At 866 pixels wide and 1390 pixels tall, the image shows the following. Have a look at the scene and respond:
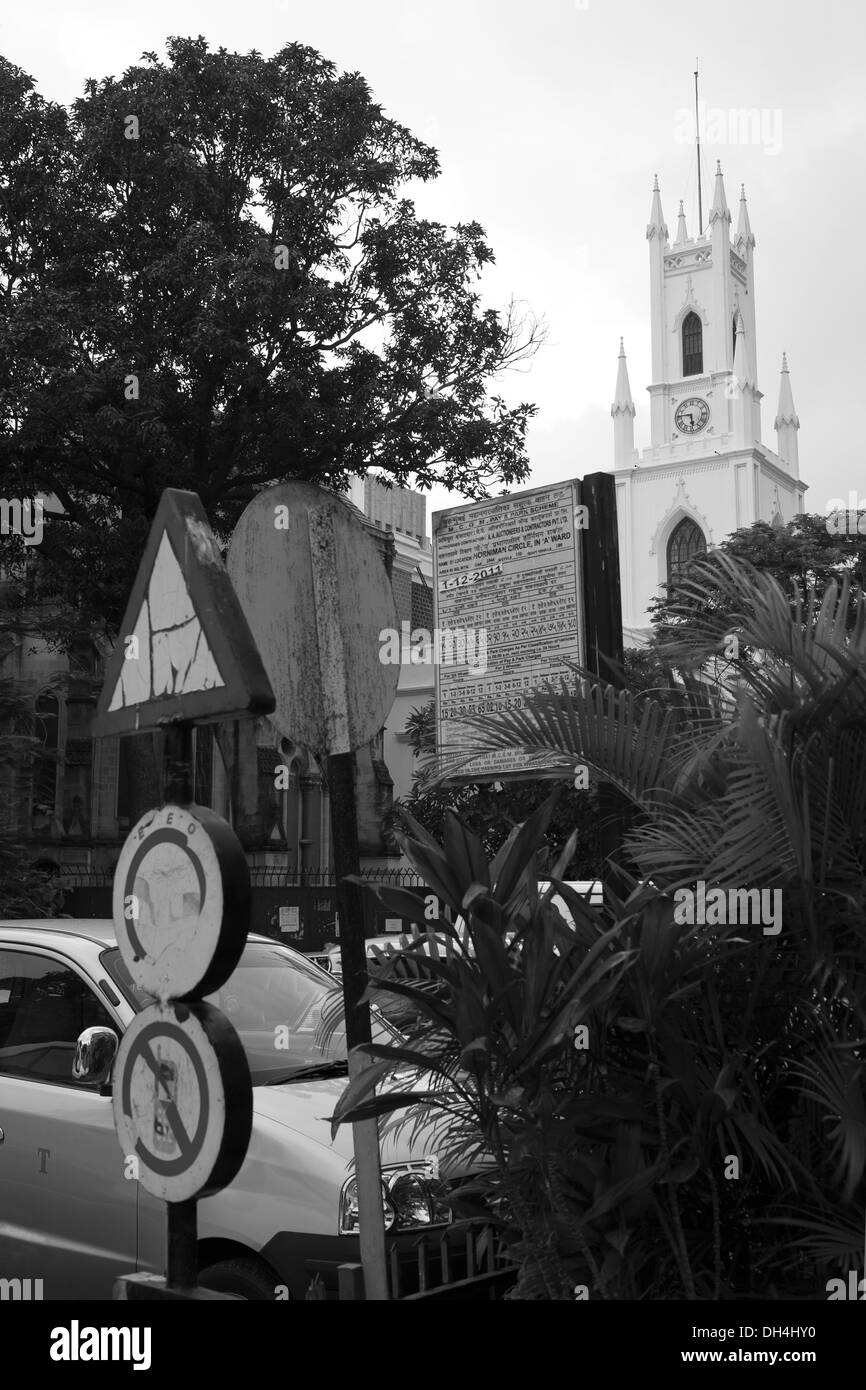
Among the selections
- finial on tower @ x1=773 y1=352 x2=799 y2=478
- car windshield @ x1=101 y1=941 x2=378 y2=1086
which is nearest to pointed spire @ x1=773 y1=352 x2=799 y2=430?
finial on tower @ x1=773 y1=352 x2=799 y2=478

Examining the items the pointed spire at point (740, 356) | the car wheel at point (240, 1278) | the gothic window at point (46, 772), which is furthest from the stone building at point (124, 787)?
the pointed spire at point (740, 356)

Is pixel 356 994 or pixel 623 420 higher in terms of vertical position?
pixel 623 420

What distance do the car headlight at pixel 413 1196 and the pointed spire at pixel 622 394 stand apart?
97601mm

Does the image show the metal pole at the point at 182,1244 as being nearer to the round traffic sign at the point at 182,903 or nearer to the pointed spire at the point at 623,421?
the round traffic sign at the point at 182,903

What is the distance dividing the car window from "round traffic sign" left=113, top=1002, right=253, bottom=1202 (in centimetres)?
269

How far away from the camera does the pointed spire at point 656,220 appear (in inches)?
4043

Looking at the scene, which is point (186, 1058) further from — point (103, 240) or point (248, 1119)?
point (103, 240)

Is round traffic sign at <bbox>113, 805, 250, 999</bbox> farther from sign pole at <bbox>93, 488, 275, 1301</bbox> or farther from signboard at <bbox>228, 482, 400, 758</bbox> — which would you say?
signboard at <bbox>228, 482, 400, 758</bbox>

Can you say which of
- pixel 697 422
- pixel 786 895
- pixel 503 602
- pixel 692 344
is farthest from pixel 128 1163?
pixel 692 344

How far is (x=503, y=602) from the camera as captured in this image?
8008 millimetres

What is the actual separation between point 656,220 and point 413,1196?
107 meters

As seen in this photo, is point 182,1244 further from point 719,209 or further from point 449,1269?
point 719,209

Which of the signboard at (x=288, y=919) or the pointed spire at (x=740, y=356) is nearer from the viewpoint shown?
the signboard at (x=288, y=919)

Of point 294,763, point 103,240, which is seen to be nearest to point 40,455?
point 103,240
